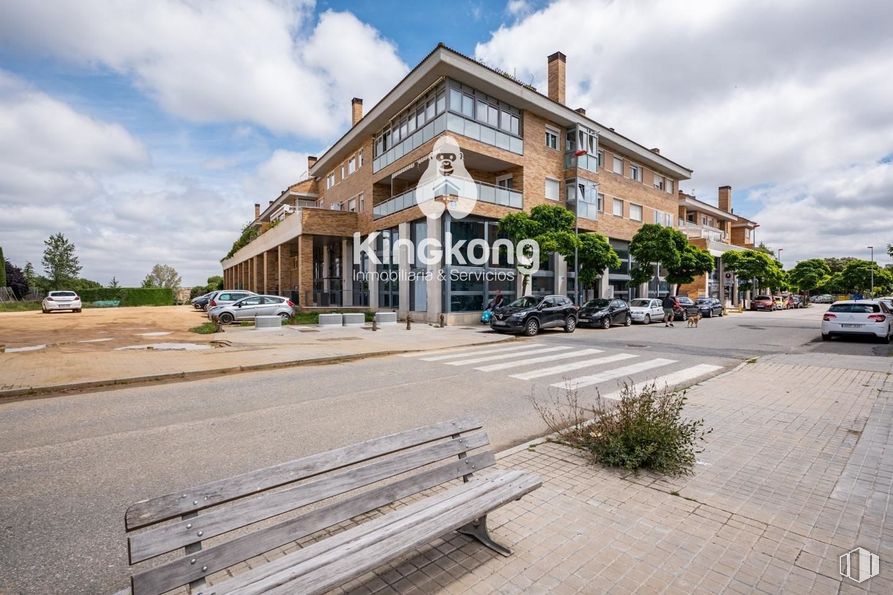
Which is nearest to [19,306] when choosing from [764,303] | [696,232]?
[696,232]

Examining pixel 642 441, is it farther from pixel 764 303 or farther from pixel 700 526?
pixel 764 303

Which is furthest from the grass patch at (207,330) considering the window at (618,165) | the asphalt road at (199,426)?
the window at (618,165)

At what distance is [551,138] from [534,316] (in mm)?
13727

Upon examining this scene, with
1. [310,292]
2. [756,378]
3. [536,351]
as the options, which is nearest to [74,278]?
[310,292]

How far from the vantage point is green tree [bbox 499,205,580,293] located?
20.3 meters

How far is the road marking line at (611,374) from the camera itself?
26.0 feet

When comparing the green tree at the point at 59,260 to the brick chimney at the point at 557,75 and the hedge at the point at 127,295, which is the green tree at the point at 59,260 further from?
the brick chimney at the point at 557,75

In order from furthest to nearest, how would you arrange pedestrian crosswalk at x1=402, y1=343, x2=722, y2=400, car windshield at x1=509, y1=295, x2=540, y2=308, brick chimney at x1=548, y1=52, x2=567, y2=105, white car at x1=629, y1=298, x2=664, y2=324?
1. brick chimney at x1=548, y1=52, x2=567, y2=105
2. white car at x1=629, y1=298, x2=664, y2=324
3. car windshield at x1=509, y1=295, x2=540, y2=308
4. pedestrian crosswalk at x1=402, y1=343, x2=722, y2=400

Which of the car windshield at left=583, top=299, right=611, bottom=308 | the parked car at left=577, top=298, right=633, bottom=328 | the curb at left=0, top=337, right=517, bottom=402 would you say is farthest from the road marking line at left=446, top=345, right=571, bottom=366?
the car windshield at left=583, top=299, right=611, bottom=308

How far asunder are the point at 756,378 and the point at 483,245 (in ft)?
48.3

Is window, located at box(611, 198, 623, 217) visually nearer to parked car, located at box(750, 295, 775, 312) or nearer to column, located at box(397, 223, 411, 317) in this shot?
column, located at box(397, 223, 411, 317)

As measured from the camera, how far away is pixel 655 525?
3.06 m

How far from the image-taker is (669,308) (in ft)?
78.0

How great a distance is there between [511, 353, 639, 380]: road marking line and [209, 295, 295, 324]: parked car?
1614 cm
